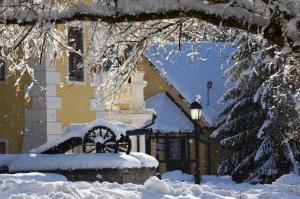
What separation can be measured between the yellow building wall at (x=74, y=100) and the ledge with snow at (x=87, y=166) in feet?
11.0

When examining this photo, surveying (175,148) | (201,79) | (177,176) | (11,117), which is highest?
(201,79)

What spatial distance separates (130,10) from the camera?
20.0 ft

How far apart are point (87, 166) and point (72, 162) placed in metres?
0.30

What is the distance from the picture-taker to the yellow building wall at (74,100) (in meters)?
15.4

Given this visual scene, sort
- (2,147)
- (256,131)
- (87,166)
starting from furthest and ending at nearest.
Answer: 1. (256,131)
2. (2,147)
3. (87,166)

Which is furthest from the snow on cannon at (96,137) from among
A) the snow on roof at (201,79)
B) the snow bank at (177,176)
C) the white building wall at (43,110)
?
the snow on roof at (201,79)

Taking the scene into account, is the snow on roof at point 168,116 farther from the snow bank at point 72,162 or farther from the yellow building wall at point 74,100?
the snow bank at point 72,162

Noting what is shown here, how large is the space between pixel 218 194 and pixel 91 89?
869 centimetres

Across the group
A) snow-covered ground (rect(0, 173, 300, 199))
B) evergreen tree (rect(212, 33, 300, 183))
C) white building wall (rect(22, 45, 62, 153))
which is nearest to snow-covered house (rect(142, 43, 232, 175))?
evergreen tree (rect(212, 33, 300, 183))

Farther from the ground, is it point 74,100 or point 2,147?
point 74,100

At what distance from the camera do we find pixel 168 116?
102 ft

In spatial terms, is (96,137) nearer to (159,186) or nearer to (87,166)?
(87,166)

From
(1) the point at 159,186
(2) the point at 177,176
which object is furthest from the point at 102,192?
(2) the point at 177,176

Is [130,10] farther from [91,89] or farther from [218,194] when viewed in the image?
[91,89]
